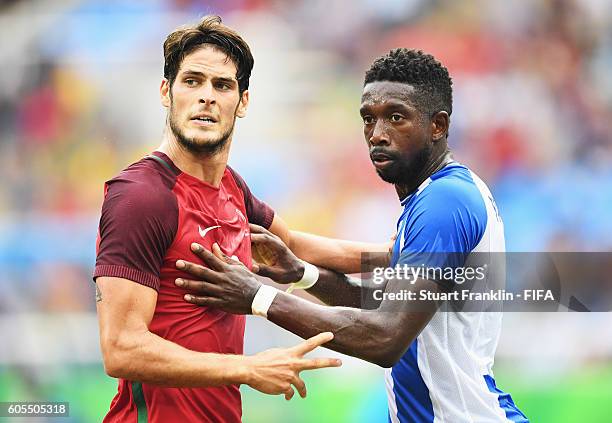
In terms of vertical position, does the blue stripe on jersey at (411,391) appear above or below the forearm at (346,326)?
below

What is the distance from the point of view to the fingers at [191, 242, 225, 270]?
315cm

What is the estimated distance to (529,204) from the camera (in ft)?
23.2

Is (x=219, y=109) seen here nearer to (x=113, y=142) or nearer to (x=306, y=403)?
(x=306, y=403)

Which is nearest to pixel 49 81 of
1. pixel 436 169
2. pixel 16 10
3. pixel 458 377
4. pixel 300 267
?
pixel 16 10

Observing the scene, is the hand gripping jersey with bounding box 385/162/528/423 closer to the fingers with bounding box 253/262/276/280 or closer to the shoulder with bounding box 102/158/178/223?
the fingers with bounding box 253/262/276/280

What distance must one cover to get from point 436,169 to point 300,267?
3.03ft


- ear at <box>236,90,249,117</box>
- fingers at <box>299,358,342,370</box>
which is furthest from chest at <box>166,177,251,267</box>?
fingers at <box>299,358,342,370</box>

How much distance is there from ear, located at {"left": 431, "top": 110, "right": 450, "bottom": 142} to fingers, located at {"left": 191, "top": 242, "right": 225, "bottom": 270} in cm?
111

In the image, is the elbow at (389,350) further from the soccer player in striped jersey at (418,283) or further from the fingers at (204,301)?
the fingers at (204,301)

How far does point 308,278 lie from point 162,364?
52.9 inches

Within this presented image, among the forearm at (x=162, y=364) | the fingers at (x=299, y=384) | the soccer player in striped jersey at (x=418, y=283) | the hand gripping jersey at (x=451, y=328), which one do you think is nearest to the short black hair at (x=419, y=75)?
the soccer player in striped jersey at (x=418, y=283)

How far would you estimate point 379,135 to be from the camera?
3.54 metres

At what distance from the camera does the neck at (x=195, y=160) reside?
3406 mm

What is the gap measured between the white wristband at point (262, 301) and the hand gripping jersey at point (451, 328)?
540 mm
